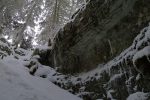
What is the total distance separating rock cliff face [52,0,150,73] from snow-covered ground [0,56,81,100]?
1.69 meters

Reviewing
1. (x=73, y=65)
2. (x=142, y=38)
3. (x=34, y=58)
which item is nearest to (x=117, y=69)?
(x=142, y=38)

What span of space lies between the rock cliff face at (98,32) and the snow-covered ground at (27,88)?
169 cm

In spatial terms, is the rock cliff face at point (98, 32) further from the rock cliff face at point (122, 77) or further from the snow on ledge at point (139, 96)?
the snow on ledge at point (139, 96)

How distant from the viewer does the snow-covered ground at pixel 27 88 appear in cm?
1071

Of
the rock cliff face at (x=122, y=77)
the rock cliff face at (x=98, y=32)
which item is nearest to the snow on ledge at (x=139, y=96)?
the rock cliff face at (x=122, y=77)

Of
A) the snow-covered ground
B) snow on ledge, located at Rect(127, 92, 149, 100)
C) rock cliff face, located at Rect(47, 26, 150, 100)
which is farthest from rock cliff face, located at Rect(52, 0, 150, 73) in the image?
snow on ledge, located at Rect(127, 92, 149, 100)

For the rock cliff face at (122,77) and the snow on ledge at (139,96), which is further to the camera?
the rock cliff face at (122,77)

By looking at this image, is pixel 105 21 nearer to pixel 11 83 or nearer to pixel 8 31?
pixel 11 83

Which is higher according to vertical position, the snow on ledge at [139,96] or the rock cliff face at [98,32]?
the rock cliff face at [98,32]

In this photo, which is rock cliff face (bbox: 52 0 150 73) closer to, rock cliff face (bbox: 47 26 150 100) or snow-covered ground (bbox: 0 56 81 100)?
rock cliff face (bbox: 47 26 150 100)

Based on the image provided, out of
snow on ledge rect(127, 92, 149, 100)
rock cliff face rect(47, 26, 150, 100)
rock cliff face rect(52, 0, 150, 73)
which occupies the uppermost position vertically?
rock cliff face rect(52, 0, 150, 73)

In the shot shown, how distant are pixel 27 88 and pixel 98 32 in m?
4.47

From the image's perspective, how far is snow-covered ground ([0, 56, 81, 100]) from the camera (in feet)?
35.1

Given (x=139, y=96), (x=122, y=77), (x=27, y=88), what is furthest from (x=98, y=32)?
(x=139, y=96)
